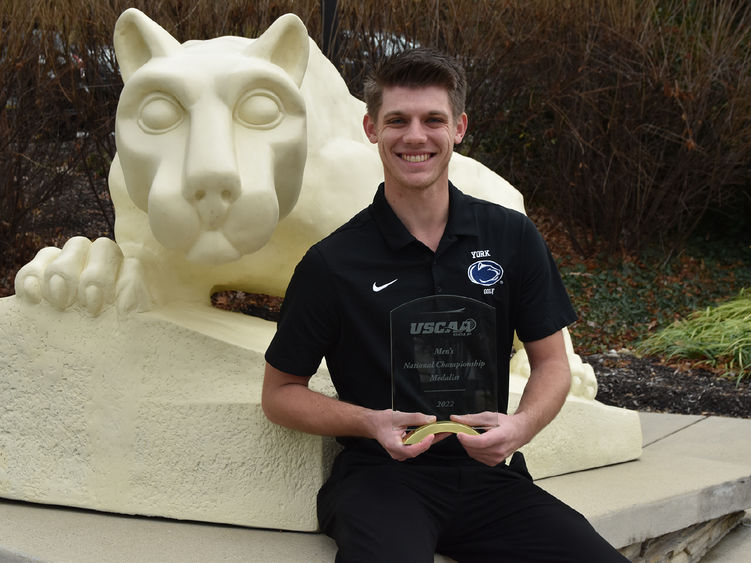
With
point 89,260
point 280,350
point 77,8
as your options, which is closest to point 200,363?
point 89,260

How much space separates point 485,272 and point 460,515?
61 centimetres

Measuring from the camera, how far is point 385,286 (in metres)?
2.29

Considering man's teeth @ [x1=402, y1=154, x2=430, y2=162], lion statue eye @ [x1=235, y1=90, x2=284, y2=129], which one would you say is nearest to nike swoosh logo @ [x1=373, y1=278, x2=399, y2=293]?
man's teeth @ [x1=402, y1=154, x2=430, y2=162]

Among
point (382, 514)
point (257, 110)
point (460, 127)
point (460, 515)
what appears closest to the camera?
point (382, 514)

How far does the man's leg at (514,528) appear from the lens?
220cm

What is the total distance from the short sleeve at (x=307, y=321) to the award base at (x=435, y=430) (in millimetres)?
417

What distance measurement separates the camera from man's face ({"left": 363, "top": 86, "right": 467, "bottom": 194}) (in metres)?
2.27

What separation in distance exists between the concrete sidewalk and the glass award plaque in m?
0.68

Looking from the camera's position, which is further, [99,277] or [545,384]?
[99,277]

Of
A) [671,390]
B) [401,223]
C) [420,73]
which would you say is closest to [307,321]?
[401,223]

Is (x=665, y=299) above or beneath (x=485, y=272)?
beneath

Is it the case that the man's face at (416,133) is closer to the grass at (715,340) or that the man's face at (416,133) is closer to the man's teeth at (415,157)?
the man's teeth at (415,157)

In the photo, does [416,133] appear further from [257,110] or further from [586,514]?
[586,514]

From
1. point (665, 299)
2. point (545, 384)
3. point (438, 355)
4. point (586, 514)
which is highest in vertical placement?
point (438, 355)
